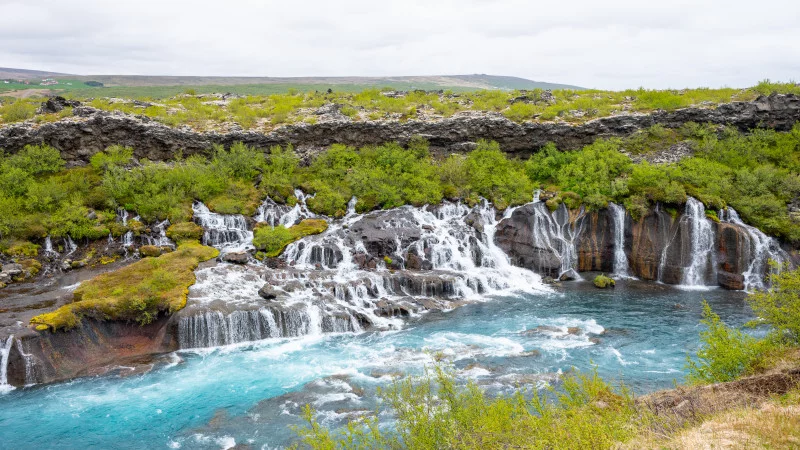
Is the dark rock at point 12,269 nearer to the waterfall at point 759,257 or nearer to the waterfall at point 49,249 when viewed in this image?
the waterfall at point 49,249

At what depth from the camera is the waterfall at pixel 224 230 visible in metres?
33.1

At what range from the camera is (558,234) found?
3422 cm

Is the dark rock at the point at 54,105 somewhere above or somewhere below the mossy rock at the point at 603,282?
above

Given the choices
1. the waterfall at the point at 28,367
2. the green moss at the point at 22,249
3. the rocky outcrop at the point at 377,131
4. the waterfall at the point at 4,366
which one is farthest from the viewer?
the rocky outcrop at the point at 377,131

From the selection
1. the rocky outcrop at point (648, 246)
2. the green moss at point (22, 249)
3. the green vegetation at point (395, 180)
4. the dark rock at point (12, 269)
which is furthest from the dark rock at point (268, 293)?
the rocky outcrop at point (648, 246)

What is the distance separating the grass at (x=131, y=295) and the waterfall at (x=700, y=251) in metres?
31.2

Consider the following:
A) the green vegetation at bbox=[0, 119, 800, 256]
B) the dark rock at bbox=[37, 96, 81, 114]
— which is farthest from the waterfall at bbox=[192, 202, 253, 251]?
the dark rock at bbox=[37, 96, 81, 114]

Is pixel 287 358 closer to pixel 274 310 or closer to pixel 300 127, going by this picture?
pixel 274 310

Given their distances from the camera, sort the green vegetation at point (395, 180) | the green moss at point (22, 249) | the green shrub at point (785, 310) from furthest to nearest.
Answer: the green vegetation at point (395, 180) < the green moss at point (22, 249) < the green shrub at point (785, 310)

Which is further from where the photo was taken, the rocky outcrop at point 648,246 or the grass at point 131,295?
the rocky outcrop at point 648,246

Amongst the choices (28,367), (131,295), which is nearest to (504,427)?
(131,295)

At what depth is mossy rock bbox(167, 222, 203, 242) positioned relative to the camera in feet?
106

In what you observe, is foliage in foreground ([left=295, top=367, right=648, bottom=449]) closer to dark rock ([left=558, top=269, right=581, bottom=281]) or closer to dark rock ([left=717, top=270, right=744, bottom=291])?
dark rock ([left=558, top=269, right=581, bottom=281])

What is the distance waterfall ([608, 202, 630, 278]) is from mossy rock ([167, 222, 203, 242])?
29.7 m
